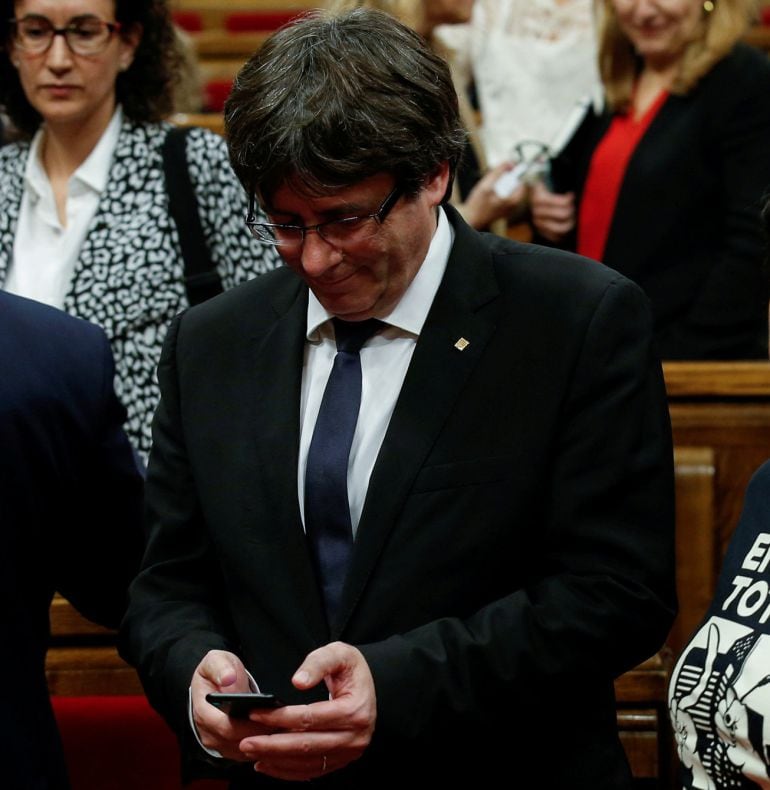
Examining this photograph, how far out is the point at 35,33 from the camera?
2795 mm

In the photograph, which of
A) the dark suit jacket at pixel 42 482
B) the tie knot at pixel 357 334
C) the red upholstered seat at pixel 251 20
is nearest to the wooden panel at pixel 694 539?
the tie knot at pixel 357 334

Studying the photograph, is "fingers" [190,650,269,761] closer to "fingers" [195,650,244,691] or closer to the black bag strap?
"fingers" [195,650,244,691]

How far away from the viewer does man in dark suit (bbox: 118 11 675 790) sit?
167 cm

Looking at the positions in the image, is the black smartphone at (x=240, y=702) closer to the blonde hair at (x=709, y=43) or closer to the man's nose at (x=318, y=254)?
the man's nose at (x=318, y=254)

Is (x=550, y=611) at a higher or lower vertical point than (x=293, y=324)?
lower

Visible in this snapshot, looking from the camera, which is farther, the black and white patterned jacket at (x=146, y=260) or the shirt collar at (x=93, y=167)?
the shirt collar at (x=93, y=167)

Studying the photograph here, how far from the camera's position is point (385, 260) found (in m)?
1.75

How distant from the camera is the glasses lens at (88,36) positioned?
9.13 feet

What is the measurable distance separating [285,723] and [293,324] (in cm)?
51

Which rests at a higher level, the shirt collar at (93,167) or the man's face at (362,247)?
the man's face at (362,247)

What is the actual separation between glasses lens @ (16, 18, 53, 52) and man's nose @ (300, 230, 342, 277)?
1.29 m

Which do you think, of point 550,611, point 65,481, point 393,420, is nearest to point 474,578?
point 550,611

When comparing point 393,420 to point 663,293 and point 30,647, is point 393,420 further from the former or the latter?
point 663,293

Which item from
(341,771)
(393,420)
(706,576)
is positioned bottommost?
(706,576)
